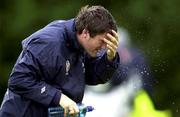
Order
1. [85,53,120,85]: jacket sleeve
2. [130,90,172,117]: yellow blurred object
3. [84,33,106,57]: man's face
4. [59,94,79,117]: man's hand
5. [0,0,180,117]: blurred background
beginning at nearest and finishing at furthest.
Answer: [59,94,79,117]: man's hand < [84,33,106,57]: man's face < [85,53,120,85]: jacket sleeve < [0,0,180,117]: blurred background < [130,90,172,117]: yellow blurred object

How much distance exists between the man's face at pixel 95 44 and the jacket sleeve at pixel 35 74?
0.64 feet

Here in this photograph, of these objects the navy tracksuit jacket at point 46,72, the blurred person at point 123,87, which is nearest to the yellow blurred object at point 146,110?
the blurred person at point 123,87

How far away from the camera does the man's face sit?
343cm

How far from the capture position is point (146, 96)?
Answer: 5785 millimetres

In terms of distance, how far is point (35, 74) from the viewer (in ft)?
11.1

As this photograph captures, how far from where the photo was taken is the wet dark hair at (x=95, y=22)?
340cm

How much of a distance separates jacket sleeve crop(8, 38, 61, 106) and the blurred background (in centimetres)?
220

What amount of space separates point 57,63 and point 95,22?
0.27 metres

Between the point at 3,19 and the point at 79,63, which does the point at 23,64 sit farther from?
the point at 3,19

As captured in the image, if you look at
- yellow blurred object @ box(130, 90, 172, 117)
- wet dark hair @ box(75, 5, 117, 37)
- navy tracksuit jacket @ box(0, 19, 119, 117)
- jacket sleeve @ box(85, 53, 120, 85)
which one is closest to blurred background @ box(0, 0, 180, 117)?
yellow blurred object @ box(130, 90, 172, 117)

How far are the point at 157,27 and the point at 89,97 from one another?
79 centimetres

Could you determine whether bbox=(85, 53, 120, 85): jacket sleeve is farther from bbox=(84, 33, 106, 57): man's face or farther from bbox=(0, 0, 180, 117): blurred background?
bbox=(0, 0, 180, 117): blurred background

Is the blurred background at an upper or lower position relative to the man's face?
lower

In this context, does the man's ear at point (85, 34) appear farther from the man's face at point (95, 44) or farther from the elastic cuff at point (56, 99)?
the elastic cuff at point (56, 99)
